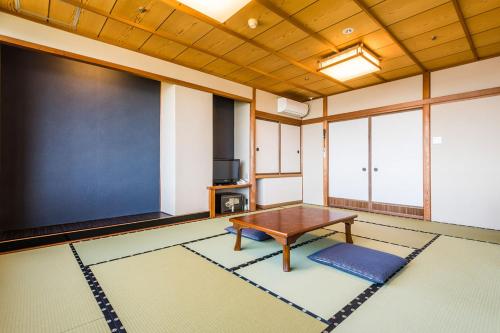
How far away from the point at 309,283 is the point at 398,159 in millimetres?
3896

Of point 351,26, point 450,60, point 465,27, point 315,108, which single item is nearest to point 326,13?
point 351,26

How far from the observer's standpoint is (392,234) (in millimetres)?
3541

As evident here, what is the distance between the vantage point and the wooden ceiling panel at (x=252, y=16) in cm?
275

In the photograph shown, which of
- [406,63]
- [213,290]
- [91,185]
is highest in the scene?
[406,63]

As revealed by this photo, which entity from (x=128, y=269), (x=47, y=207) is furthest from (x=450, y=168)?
(x=47, y=207)

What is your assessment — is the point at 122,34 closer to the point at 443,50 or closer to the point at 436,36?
the point at 436,36

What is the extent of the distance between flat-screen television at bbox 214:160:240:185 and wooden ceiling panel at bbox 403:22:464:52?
3.54m

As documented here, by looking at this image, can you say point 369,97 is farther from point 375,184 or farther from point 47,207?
point 47,207

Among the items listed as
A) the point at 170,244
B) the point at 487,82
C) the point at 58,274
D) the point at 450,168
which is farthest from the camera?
the point at 450,168

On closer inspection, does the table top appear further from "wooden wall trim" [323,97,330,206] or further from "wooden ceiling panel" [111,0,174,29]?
"wooden wall trim" [323,97,330,206]

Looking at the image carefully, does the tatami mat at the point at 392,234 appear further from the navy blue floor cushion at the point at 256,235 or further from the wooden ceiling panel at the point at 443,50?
the wooden ceiling panel at the point at 443,50

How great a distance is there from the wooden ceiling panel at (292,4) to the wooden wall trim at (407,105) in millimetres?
3227

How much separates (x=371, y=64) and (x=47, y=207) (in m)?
5.24

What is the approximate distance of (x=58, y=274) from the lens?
7.20ft
